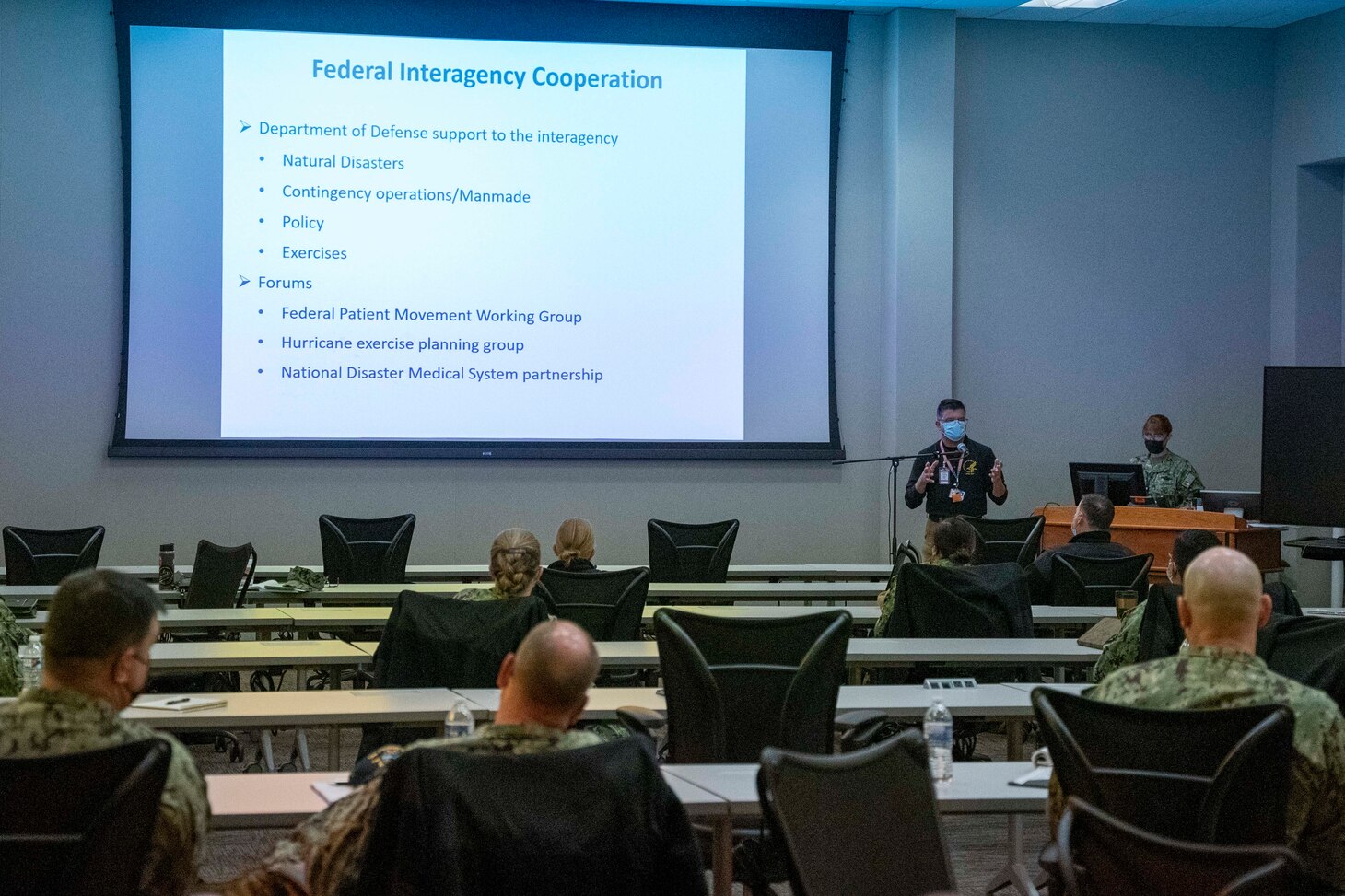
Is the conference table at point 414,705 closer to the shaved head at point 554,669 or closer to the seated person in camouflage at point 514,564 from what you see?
the seated person in camouflage at point 514,564

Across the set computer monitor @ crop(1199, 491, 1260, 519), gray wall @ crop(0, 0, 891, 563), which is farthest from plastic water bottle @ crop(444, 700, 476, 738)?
computer monitor @ crop(1199, 491, 1260, 519)

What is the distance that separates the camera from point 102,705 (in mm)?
2268

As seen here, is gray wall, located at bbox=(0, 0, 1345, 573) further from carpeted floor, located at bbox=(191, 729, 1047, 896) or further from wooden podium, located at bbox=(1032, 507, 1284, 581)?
carpeted floor, located at bbox=(191, 729, 1047, 896)

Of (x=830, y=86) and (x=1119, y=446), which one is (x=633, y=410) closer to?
(x=830, y=86)

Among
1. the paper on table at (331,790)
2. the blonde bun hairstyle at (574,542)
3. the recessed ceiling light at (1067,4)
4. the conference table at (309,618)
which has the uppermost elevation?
the recessed ceiling light at (1067,4)

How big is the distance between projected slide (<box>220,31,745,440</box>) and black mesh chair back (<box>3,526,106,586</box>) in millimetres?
2597

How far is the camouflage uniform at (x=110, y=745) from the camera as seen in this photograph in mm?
2232

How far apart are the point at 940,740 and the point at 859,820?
1074 mm

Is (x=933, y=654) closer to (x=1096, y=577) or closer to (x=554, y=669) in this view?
(x=1096, y=577)

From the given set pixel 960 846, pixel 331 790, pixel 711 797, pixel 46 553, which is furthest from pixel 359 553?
pixel 711 797

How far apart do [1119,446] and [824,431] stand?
2.42 meters

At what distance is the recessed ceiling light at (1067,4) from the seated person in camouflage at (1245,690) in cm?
845

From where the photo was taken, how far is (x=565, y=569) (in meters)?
6.16

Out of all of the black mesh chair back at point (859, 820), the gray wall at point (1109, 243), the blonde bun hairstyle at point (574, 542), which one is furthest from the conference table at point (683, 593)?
the black mesh chair back at point (859, 820)
